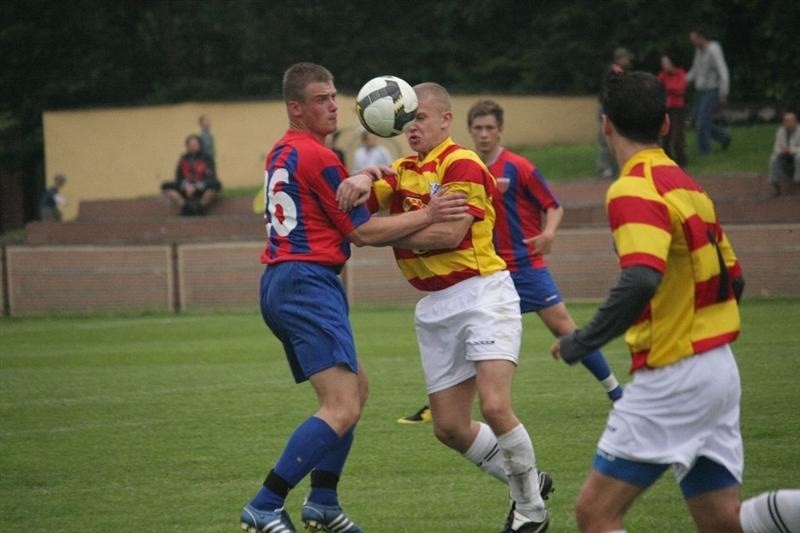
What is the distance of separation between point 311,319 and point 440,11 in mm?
36021

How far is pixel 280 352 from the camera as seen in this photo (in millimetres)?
16297

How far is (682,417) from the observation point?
16.3 feet

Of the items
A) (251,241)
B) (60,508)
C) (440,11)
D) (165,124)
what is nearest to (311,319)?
(60,508)

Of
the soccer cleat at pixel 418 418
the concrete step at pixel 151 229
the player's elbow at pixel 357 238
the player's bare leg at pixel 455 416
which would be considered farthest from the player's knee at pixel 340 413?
the concrete step at pixel 151 229

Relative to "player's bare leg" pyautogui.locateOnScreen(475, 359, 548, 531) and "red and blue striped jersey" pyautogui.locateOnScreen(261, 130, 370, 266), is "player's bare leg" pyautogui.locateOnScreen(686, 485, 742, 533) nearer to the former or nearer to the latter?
"player's bare leg" pyautogui.locateOnScreen(475, 359, 548, 531)

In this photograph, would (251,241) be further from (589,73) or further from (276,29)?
(276,29)

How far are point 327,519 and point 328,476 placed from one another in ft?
0.71

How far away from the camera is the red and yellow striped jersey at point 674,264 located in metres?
5.04

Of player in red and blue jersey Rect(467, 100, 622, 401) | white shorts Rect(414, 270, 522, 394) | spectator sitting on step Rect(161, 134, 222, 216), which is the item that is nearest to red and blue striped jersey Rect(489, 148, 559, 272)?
player in red and blue jersey Rect(467, 100, 622, 401)

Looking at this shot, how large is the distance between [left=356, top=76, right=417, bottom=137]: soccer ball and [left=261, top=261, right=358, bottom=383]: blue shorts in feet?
3.04

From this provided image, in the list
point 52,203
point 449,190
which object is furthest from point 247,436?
point 52,203

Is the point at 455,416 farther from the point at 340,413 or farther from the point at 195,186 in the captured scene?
the point at 195,186

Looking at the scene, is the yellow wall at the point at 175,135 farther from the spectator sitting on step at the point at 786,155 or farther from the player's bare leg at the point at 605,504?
the player's bare leg at the point at 605,504

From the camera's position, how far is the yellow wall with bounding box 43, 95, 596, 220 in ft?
109
